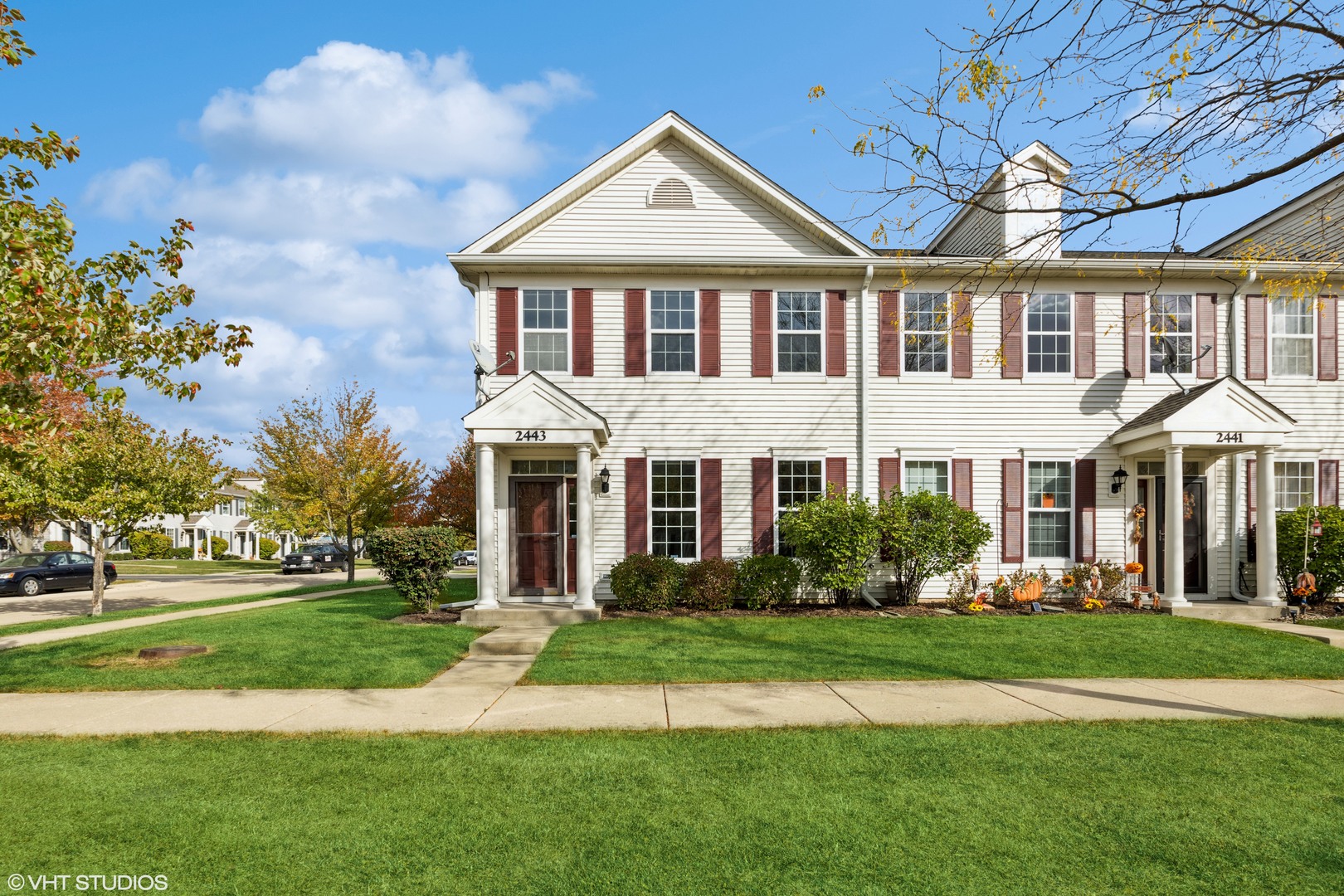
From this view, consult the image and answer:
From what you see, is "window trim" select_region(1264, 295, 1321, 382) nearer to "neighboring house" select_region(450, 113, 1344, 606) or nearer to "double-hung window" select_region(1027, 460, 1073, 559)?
"neighboring house" select_region(450, 113, 1344, 606)

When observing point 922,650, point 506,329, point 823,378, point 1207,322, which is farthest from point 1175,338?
point 506,329

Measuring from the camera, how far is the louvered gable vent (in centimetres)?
1444

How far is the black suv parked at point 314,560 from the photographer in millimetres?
37094

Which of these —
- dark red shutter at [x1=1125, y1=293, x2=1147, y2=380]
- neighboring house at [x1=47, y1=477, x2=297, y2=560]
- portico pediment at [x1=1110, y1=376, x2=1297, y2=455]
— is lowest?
neighboring house at [x1=47, y1=477, x2=297, y2=560]

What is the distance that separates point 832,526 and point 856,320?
4.23 meters

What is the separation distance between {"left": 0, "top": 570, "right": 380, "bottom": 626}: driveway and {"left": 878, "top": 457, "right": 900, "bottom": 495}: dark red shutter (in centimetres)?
1689

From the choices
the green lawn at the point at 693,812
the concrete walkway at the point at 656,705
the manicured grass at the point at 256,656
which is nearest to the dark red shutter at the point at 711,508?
the manicured grass at the point at 256,656

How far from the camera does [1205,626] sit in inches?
463

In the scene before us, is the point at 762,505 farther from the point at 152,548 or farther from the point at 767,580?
the point at 152,548

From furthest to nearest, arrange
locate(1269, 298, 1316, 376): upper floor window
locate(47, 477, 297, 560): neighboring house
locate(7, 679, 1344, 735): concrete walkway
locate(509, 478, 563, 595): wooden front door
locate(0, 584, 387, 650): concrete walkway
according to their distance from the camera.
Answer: locate(47, 477, 297, 560): neighboring house
locate(1269, 298, 1316, 376): upper floor window
locate(509, 478, 563, 595): wooden front door
locate(0, 584, 387, 650): concrete walkway
locate(7, 679, 1344, 735): concrete walkway

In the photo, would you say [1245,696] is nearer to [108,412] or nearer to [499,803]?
[499,803]

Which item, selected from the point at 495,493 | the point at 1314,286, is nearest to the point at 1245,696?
the point at 1314,286

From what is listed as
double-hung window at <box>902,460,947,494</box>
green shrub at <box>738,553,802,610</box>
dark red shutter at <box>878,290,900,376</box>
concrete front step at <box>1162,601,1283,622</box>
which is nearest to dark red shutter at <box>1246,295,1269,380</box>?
concrete front step at <box>1162,601,1283,622</box>

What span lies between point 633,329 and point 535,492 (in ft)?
11.9
